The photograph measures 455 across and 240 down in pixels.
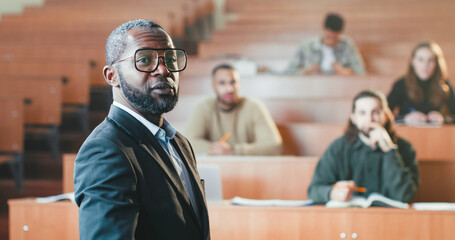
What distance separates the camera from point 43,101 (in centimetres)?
253

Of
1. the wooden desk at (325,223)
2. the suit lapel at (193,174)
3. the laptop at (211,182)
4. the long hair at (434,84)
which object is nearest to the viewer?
the suit lapel at (193,174)

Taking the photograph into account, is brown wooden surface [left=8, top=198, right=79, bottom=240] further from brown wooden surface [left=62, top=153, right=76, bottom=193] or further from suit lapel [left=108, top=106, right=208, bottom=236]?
suit lapel [left=108, top=106, right=208, bottom=236]

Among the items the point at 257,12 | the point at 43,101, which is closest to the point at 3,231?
the point at 43,101

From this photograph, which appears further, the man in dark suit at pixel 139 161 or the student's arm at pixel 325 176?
the student's arm at pixel 325 176

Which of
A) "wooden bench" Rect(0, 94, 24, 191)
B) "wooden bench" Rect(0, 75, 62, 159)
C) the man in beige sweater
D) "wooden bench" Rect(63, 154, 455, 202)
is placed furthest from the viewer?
"wooden bench" Rect(0, 75, 62, 159)

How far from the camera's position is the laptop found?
1.35m

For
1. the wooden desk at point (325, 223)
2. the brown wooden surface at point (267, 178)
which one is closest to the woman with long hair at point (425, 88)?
the brown wooden surface at point (267, 178)

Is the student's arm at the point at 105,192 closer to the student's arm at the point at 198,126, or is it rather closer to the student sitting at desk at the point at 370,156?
the student sitting at desk at the point at 370,156

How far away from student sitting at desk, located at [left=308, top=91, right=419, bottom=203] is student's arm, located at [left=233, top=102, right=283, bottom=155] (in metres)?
0.46

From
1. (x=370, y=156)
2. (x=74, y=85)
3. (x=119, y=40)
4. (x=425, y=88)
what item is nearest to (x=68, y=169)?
(x=370, y=156)

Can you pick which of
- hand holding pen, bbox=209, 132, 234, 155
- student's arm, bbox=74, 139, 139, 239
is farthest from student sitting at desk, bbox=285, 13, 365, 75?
student's arm, bbox=74, 139, 139, 239

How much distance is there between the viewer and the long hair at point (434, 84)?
2125 mm

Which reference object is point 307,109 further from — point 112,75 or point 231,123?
point 112,75

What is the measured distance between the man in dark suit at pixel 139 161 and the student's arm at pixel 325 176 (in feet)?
2.75
